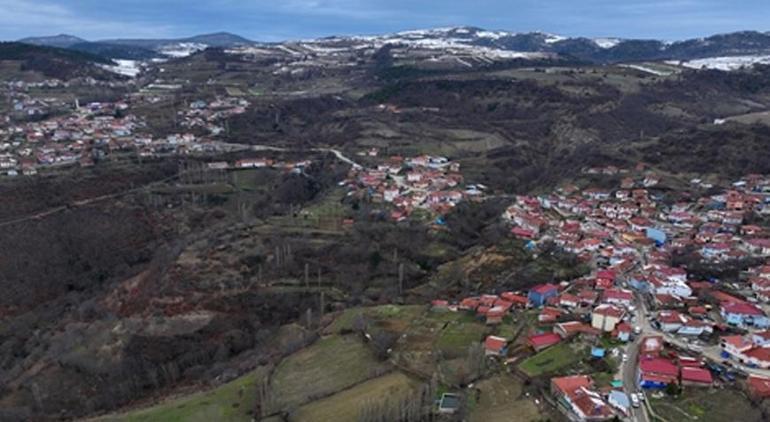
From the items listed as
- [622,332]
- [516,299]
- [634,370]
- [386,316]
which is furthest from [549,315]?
[386,316]

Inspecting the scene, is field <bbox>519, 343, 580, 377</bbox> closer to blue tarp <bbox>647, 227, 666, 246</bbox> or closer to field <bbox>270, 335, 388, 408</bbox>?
field <bbox>270, 335, 388, 408</bbox>

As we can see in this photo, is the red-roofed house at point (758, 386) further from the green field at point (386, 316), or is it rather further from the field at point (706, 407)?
the green field at point (386, 316)

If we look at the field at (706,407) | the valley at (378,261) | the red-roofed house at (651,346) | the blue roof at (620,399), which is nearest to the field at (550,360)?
the valley at (378,261)

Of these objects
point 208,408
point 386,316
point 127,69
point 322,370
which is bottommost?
point 208,408

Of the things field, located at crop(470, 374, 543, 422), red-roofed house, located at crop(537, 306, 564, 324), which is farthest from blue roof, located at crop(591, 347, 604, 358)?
field, located at crop(470, 374, 543, 422)

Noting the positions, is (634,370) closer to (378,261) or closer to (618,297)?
(618,297)

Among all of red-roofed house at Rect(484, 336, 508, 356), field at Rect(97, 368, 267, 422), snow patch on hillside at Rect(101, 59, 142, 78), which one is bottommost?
field at Rect(97, 368, 267, 422)
